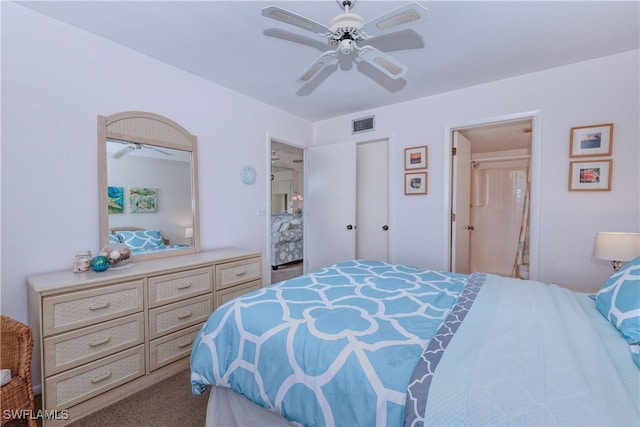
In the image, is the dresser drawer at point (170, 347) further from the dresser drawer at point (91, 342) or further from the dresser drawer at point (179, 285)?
the dresser drawer at point (179, 285)

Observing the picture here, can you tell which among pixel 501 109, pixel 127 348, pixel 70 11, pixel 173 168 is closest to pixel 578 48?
pixel 501 109

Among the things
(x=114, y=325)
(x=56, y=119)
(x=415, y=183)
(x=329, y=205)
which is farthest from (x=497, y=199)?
(x=56, y=119)

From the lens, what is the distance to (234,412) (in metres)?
1.38

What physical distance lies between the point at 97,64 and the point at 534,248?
3928 millimetres

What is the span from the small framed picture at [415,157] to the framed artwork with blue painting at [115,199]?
2.81 metres

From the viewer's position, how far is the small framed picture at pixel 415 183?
323 cm

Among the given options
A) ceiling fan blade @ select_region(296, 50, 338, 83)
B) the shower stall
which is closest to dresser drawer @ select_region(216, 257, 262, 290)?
ceiling fan blade @ select_region(296, 50, 338, 83)

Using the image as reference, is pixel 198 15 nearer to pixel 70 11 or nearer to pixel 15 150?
pixel 70 11

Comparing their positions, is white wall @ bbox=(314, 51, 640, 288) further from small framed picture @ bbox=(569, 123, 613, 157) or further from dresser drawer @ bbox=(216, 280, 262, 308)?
dresser drawer @ bbox=(216, 280, 262, 308)

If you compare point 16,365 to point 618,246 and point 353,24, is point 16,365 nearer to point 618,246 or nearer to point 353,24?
point 353,24

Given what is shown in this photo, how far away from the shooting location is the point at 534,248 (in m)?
2.67

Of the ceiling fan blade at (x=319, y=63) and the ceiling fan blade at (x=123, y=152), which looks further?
the ceiling fan blade at (x=123, y=152)

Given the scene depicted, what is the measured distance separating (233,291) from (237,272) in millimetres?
162

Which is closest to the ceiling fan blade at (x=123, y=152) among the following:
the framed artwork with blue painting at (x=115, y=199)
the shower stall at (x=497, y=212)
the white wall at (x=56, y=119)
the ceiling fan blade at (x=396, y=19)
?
the white wall at (x=56, y=119)
